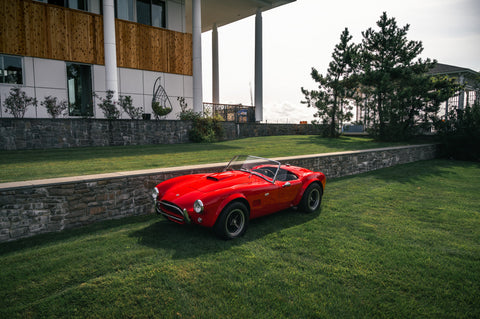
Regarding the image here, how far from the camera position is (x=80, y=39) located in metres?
14.3

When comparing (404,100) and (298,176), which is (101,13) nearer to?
(298,176)

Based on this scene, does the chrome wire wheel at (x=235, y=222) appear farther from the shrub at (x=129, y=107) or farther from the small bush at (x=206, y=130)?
the shrub at (x=129, y=107)

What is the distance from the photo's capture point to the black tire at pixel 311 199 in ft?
19.0

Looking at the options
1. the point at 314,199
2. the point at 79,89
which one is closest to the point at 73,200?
the point at 314,199

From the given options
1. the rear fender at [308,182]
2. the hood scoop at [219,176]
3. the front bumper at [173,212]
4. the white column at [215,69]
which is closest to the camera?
the front bumper at [173,212]

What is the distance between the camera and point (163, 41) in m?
16.9

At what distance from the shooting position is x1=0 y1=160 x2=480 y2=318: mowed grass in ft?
9.34

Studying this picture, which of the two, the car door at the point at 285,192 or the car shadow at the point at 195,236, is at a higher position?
the car door at the point at 285,192

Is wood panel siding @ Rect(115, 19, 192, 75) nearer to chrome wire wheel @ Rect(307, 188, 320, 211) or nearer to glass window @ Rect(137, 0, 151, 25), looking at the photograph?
glass window @ Rect(137, 0, 151, 25)

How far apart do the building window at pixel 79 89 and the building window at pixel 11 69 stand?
6.50ft

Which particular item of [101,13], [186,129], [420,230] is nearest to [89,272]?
[420,230]

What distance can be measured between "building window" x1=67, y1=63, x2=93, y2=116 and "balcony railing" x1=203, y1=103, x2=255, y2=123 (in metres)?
7.33

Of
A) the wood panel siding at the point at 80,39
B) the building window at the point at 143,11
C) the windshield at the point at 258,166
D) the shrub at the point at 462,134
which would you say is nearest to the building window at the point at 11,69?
the wood panel siding at the point at 80,39

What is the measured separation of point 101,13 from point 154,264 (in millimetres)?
15804
